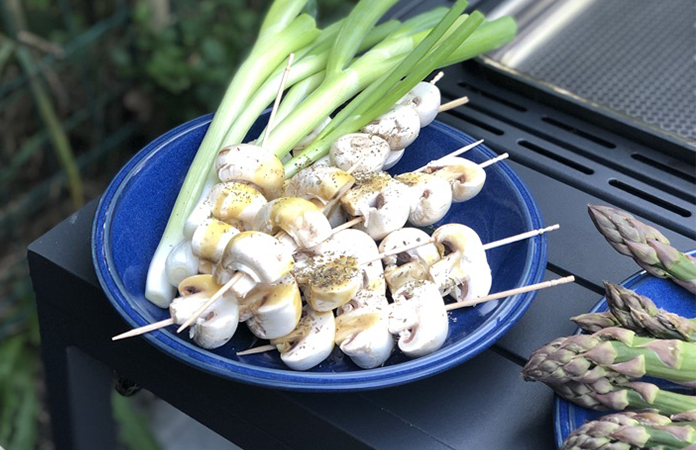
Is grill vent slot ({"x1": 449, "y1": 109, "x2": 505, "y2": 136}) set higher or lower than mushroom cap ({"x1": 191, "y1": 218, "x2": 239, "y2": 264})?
lower

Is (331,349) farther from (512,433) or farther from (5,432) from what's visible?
(5,432)

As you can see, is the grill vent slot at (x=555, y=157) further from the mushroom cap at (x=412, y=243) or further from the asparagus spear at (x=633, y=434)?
the asparagus spear at (x=633, y=434)

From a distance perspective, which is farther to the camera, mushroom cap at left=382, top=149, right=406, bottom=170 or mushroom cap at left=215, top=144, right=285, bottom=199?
mushroom cap at left=382, top=149, right=406, bottom=170

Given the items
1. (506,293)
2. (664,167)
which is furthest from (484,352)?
(664,167)

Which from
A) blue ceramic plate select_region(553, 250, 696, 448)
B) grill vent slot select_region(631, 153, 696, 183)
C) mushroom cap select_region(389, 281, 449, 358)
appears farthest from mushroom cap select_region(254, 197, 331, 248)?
grill vent slot select_region(631, 153, 696, 183)

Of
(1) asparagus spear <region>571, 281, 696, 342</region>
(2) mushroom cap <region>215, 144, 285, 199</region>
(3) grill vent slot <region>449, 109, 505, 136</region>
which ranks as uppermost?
A: (2) mushroom cap <region>215, 144, 285, 199</region>

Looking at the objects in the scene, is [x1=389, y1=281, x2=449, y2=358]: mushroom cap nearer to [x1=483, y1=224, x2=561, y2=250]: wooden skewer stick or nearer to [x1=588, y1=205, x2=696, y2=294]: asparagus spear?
[x1=483, y1=224, x2=561, y2=250]: wooden skewer stick

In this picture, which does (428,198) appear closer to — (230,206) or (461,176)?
(461,176)
